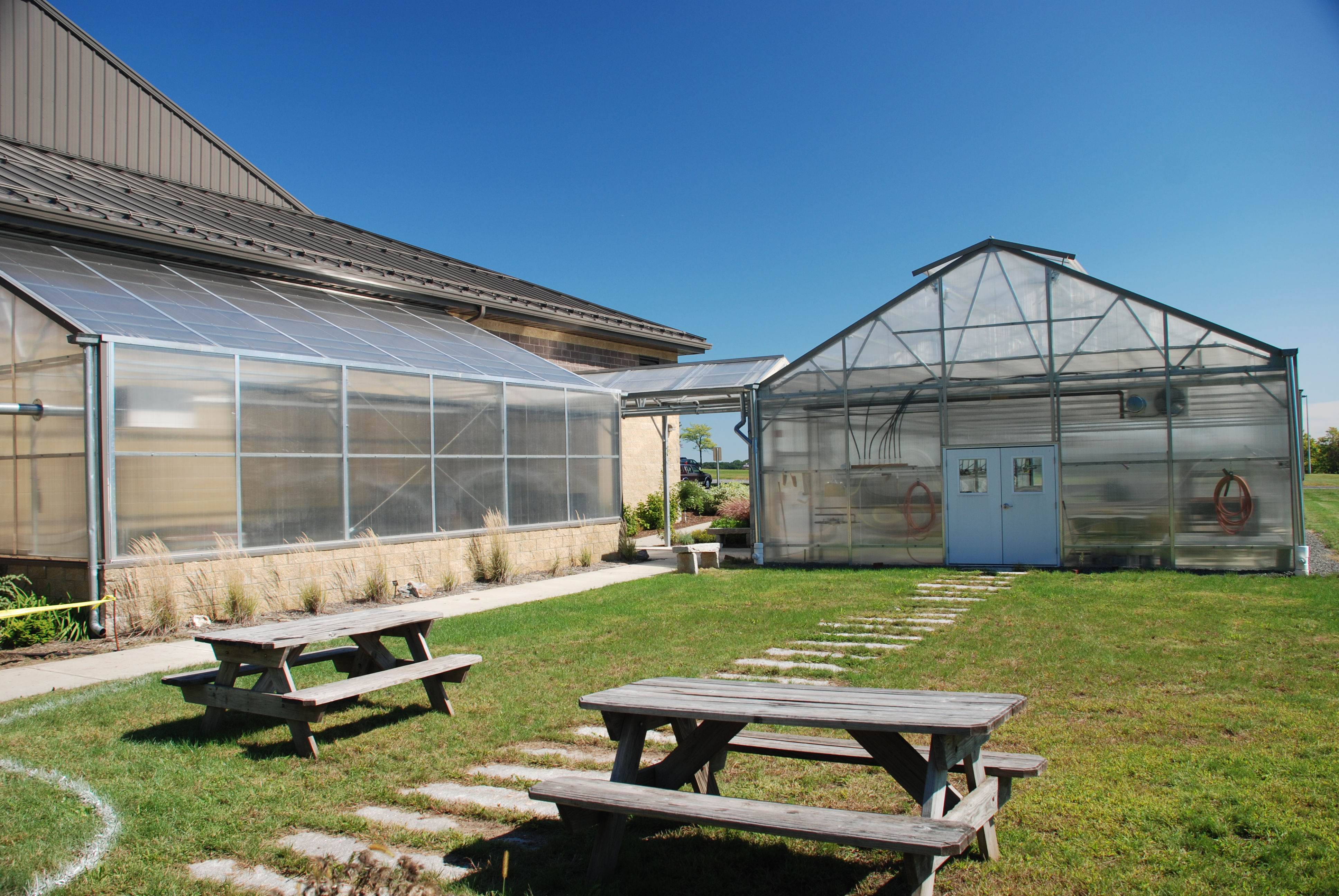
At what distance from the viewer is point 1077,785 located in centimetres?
419

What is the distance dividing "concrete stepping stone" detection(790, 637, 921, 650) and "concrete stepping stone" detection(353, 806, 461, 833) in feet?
14.7

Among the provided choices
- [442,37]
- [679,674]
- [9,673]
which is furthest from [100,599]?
[442,37]

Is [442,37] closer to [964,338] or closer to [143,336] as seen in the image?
[143,336]

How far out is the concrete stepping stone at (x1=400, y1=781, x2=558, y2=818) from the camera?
4.20m

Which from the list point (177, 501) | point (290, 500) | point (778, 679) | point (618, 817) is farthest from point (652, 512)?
point (618, 817)

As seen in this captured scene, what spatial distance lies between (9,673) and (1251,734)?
924cm

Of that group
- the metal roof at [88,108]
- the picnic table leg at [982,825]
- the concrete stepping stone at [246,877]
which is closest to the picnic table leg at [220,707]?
the concrete stepping stone at [246,877]

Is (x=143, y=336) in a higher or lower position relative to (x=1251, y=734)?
higher

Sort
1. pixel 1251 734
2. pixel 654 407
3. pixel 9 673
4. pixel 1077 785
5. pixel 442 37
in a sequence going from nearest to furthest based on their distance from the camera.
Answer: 1. pixel 1077 785
2. pixel 1251 734
3. pixel 9 673
4. pixel 442 37
5. pixel 654 407

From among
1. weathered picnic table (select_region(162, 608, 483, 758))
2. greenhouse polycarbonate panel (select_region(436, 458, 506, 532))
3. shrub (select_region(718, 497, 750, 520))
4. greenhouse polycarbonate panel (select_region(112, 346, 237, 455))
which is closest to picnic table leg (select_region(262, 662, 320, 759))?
weathered picnic table (select_region(162, 608, 483, 758))

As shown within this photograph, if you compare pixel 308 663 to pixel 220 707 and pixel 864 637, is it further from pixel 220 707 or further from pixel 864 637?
pixel 864 637

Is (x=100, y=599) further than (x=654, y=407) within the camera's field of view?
No

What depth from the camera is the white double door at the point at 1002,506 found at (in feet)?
45.0

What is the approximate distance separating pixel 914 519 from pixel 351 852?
12.0m
